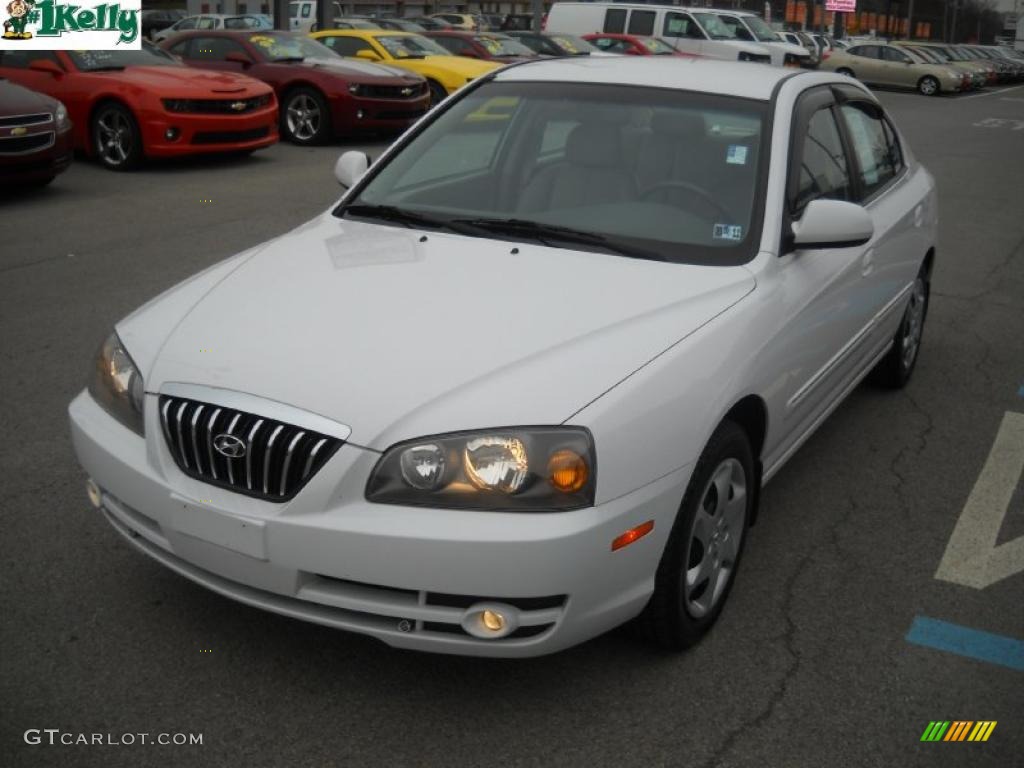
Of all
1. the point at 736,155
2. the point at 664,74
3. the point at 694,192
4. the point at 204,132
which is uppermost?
the point at 664,74

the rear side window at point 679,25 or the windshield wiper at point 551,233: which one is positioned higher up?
the rear side window at point 679,25

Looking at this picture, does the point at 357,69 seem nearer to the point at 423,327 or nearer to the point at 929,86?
the point at 423,327

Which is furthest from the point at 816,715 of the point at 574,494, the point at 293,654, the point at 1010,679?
the point at 293,654

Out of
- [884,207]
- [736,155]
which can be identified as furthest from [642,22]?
[736,155]

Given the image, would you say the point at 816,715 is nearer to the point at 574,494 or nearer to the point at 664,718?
the point at 664,718

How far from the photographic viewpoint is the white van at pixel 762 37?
95.2 feet

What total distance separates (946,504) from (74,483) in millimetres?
3324

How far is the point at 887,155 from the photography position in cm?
562

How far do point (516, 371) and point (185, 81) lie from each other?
10.8m

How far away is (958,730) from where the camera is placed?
3.15 m

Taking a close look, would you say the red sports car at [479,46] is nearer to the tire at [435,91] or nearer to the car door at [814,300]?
the tire at [435,91]

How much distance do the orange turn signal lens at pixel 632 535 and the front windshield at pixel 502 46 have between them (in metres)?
19.2

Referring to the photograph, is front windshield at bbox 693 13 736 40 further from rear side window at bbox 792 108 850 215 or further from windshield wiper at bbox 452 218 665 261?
windshield wiper at bbox 452 218 665 261

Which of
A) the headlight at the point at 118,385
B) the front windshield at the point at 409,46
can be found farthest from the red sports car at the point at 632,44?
the headlight at the point at 118,385
